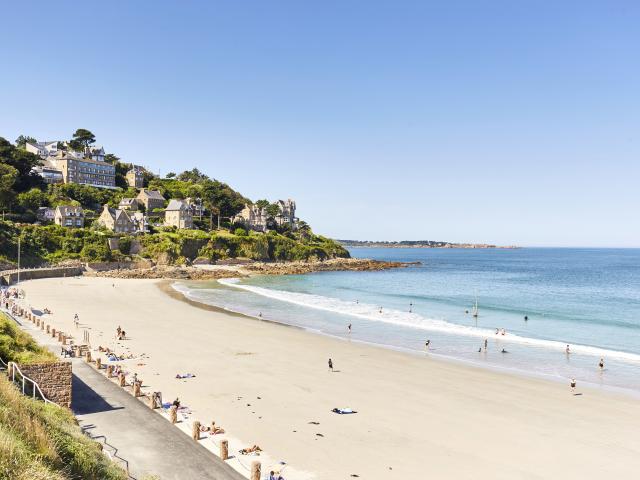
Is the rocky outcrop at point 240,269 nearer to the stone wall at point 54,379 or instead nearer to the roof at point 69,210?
the roof at point 69,210

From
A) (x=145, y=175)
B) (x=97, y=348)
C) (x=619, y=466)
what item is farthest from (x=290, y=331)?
(x=145, y=175)

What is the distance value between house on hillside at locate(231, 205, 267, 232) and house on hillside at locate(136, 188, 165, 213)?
19.8 meters

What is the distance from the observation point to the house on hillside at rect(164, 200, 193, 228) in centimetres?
10880

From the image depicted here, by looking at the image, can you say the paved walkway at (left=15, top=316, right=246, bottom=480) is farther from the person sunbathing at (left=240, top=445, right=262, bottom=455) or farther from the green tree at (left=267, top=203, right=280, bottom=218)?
the green tree at (left=267, top=203, right=280, bottom=218)

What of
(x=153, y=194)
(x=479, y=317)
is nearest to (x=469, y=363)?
(x=479, y=317)

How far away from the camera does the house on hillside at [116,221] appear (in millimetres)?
92375

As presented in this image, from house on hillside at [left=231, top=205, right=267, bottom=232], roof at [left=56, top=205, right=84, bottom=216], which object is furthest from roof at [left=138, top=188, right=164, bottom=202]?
roof at [left=56, top=205, right=84, bottom=216]

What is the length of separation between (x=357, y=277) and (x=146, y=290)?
151 feet

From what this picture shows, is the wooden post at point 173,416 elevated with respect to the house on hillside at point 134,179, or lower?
lower

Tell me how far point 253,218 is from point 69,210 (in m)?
51.3

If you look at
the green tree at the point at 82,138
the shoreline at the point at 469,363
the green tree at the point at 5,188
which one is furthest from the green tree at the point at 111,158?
the shoreline at the point at 469,363

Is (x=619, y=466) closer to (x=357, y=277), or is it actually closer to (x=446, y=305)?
(x=446, y=305)

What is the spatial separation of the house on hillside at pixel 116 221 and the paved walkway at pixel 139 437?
77712mm

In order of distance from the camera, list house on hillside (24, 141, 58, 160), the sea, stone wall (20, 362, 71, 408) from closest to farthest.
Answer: stone wall (20, 362, 71, 408), the sea, house on hillside (24, 141, 58, 160)
